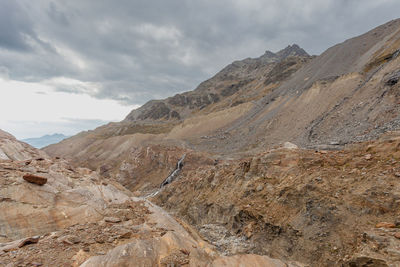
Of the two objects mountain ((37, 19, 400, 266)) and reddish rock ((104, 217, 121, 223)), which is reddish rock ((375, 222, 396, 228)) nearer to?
mountain ((37, 19, 400, 266))

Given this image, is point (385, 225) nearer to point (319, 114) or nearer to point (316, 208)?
point (316, 208)

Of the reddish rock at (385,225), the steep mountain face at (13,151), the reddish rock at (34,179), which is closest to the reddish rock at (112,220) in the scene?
the reddish rock at (34,179)

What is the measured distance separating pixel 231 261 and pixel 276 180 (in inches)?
280

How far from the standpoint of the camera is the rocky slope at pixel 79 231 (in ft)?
15.1

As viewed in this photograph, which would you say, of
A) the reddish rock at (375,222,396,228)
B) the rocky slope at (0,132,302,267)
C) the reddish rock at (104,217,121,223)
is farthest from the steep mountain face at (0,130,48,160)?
the reddish rock at (375,222,396,228)

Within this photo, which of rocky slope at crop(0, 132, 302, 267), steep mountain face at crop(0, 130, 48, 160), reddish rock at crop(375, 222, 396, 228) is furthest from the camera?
steep mountain face at crop(0, 130, 48, 160)

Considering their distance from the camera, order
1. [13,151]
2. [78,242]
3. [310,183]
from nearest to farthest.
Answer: [78,242] < [310,183] < [13,151]

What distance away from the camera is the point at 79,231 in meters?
6.04

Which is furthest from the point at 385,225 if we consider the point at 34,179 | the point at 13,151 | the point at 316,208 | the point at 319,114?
the point at 319,114

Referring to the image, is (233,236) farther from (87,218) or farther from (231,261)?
(87,218)

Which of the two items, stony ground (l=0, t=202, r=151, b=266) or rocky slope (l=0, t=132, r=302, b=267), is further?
rocky slope (l=0, t=132, r=302, b=267)

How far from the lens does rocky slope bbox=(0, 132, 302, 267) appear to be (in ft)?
15.1

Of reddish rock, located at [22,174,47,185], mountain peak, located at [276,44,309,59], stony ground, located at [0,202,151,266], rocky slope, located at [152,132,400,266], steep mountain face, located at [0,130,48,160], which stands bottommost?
rocky slope, located at [152,132,400,266]

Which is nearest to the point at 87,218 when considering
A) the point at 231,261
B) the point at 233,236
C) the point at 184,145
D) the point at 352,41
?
the point at 231,261
